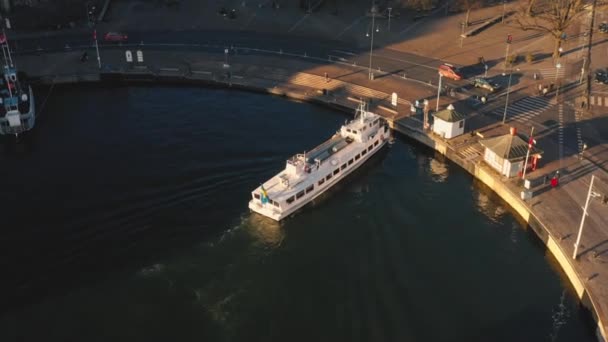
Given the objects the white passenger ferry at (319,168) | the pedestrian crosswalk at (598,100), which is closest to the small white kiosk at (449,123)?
the white passenger ferry at (319,168)

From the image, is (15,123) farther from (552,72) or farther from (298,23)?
(552,72)

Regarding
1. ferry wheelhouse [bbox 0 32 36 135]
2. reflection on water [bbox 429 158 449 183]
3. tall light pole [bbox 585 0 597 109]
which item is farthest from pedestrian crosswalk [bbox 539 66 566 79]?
ferry wheelhouse [bbox 0 32 36 135]

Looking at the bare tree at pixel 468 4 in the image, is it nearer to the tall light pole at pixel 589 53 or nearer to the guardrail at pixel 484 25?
the guardrail at pixel 484 25

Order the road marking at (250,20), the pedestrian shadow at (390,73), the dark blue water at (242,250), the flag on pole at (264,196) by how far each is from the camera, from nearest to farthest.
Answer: the dark blue water at (242,250) < the flag on pole at (264,196) < the pedestrian shadow at (390,73) < the road marking at (250,20)

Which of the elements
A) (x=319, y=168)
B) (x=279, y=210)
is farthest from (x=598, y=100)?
(x=279, y=210)

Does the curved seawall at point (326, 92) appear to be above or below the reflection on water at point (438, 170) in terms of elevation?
above

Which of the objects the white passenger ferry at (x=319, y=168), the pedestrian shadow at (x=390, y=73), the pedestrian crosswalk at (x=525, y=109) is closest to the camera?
the white passenger ferry at (x=319, y=168)
